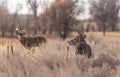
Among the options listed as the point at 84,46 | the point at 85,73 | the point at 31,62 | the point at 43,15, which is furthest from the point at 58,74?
the point at 43,15

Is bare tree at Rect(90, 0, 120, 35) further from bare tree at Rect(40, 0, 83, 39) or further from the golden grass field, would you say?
the golden grass field

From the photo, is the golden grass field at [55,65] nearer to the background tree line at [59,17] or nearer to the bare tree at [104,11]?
the background tree line at [59,17]

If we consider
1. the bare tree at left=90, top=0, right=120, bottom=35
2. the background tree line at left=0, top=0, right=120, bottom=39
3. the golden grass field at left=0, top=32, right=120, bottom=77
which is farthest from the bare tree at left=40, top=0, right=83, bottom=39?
the golden grass field at left=0, top=32, right=120, bottom=77

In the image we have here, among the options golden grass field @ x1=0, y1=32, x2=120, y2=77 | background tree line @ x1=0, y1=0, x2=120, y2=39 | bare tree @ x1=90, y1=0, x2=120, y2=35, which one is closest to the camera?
golden grass field @ x1=0, y1=32, x2=120, y2=77

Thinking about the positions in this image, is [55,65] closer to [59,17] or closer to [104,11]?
[59,17]

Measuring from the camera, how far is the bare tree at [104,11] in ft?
243

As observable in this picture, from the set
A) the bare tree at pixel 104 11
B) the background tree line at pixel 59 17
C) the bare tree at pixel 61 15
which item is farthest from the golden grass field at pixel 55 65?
the bare tree at pixel 104 11

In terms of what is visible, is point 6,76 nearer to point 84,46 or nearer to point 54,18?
point 84,46

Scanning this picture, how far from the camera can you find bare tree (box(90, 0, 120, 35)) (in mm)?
73938

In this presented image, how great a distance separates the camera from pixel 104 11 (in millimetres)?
74188

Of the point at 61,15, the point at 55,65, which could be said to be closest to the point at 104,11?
the point at 61,15

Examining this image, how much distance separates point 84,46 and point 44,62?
8.12 ft

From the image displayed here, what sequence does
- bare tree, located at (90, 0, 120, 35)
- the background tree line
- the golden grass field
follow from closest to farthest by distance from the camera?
the golden grass field → the background tree line → bare tree, located at (90, 0, 120, 35)

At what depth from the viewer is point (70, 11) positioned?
56844 millimetres
